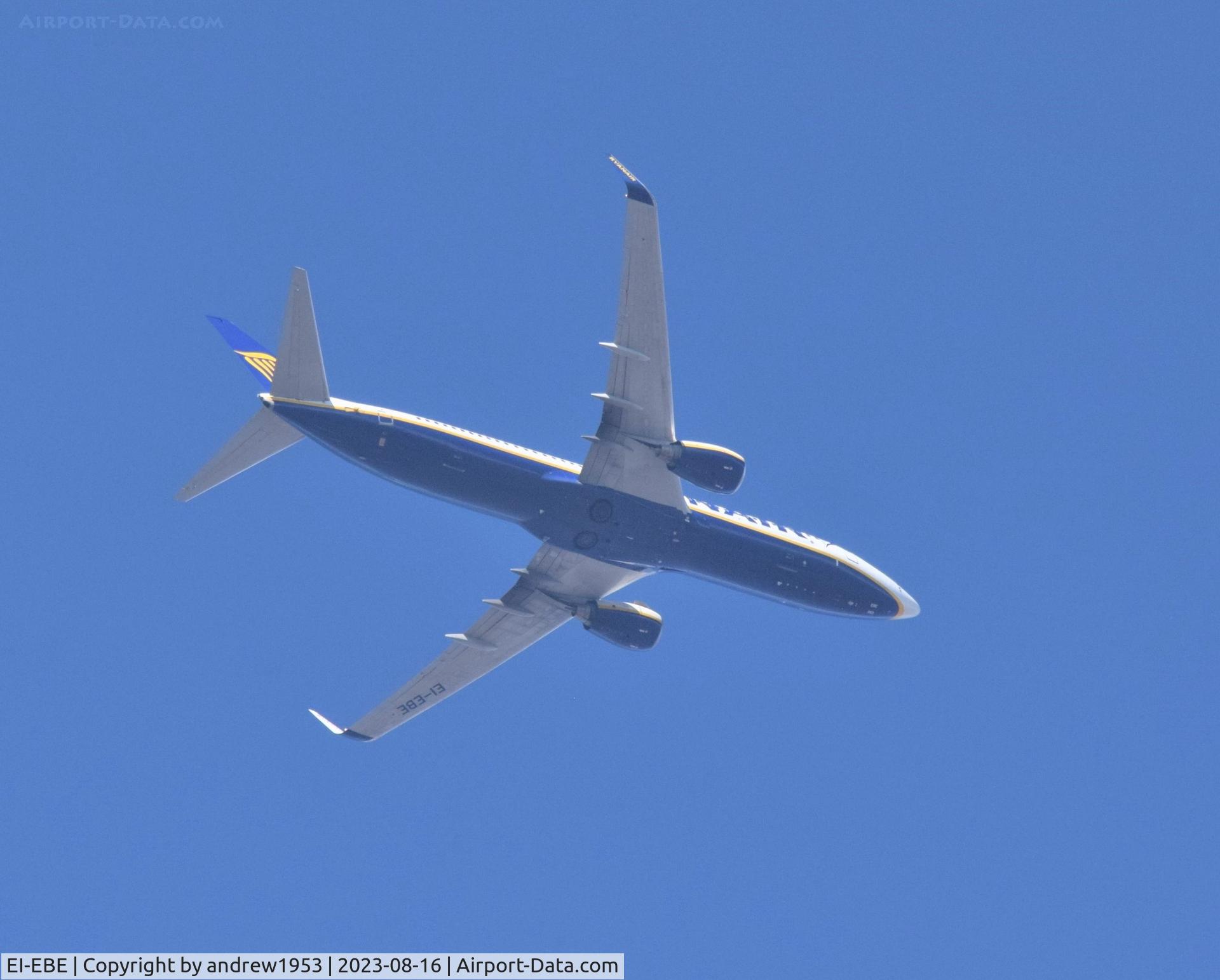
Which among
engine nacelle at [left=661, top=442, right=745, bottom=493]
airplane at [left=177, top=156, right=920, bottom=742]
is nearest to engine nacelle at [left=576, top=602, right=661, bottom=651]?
airplane at [left=177, top=156, right=920, bottom=742]

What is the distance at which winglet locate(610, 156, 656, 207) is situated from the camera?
43.5m

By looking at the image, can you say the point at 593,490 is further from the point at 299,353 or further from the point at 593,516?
the point at 299,353

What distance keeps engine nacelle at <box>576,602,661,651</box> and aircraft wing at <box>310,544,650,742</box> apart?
813 millimetres

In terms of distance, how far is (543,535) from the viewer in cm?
5394

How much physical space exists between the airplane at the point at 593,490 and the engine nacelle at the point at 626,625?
52mm

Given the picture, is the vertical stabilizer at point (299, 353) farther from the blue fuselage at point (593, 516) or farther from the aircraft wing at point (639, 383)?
the aircraft wing at point (639, 383)

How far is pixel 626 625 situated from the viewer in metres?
58.2

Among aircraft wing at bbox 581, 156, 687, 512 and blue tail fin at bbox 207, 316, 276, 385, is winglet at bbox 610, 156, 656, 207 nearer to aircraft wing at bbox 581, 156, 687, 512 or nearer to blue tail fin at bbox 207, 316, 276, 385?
aircraft wing at bbox 581, 156, 687, 512

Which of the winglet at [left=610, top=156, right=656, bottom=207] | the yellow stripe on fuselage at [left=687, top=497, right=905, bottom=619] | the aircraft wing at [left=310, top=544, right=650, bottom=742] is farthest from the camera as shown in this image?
the aircraft wing at [left=310, top=544, right=650, bottom=742]

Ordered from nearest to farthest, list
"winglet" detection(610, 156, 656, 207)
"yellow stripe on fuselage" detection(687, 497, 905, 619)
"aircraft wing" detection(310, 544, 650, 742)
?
1. "winglet" detection(610, 156, 656, 207)
2. "yellow stripe on fuselage" detection(687, 497, 905, 619)
3. "aircraft wing" detection(310, 544, 650, 742)

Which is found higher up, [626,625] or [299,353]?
[299,353]

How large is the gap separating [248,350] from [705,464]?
15.4 metres

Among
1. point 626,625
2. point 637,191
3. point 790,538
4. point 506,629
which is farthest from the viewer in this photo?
point 506,629

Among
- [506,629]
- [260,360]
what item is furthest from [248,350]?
[506,629]
